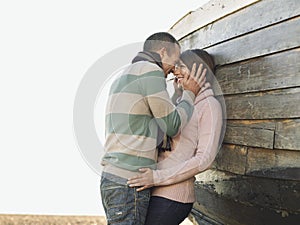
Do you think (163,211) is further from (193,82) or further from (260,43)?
(260,43)

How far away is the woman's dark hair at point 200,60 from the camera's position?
2156 millimetres

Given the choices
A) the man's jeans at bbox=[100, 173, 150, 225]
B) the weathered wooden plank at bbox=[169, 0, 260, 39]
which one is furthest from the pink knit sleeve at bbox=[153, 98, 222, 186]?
the weathered wooden plank at bbox=[169, 0, 260, 39]

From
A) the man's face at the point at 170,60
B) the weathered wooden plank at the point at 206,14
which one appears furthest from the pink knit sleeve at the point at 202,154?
the weathered wooden plank at the point at 206,14

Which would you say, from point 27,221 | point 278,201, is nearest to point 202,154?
point 278,201

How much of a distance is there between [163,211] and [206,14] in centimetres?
123

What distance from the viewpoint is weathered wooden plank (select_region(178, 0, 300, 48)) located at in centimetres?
183

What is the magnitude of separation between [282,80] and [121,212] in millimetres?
823

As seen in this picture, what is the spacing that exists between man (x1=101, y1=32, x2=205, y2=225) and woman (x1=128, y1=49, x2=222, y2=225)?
0.17 ft

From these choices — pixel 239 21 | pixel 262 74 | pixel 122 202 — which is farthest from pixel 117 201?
pixel 239 21

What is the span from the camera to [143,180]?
1829 millimetres

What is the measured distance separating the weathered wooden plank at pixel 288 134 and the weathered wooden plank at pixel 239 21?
1.24 feet

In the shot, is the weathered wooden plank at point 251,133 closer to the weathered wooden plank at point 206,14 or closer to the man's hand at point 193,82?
the man's hand at point 193,82

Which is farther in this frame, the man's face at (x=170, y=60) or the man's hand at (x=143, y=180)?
the man's face at (x=170, y=60)

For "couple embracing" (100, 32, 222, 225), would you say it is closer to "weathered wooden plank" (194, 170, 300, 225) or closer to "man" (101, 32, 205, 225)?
"man" (101, 32, 205, 225)
